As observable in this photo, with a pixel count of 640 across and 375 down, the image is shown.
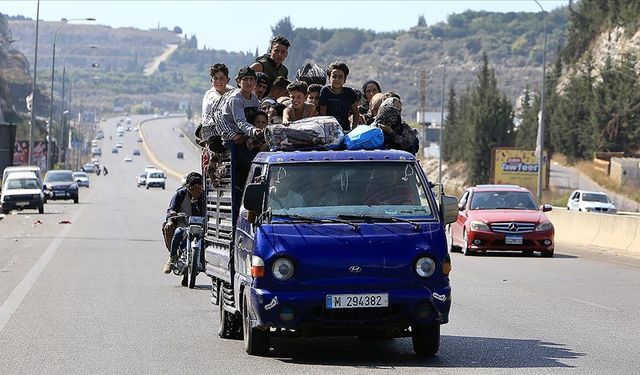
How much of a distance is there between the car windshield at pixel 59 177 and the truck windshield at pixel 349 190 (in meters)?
59.1

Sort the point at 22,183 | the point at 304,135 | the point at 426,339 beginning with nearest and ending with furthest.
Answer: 1. the point at 426,339
2. the point at 304,135
3. the point at 22,183

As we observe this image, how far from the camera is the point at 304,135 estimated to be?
12.9 metres

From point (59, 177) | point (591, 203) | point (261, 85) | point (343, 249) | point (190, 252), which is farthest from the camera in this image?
point (59, 177)

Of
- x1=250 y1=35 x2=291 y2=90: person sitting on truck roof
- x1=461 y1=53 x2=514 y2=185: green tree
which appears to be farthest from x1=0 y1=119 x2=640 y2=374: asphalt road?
x1=461 y1=53 x2=514 y2=185: green tree

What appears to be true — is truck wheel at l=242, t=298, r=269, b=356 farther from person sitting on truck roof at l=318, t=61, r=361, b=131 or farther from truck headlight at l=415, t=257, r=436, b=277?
person sitting on truck roof at l=318, t=61, r=361, b=131

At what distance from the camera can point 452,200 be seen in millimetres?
12492

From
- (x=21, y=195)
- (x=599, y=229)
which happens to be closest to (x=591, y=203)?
(x=21, y=195)

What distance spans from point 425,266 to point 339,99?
10.3 ft

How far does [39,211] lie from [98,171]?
371 feet

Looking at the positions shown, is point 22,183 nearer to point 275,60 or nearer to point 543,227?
point 543,227

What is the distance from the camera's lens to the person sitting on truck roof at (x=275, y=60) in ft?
54.7

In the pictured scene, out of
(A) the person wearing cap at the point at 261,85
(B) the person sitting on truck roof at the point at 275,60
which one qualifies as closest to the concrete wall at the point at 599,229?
(B) the person sitting on truck roof at the point at 275,60

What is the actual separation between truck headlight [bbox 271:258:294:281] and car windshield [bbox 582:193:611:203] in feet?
170

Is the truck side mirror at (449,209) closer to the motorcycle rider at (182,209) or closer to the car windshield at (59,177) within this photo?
the motorcycle rider at (182,209)
